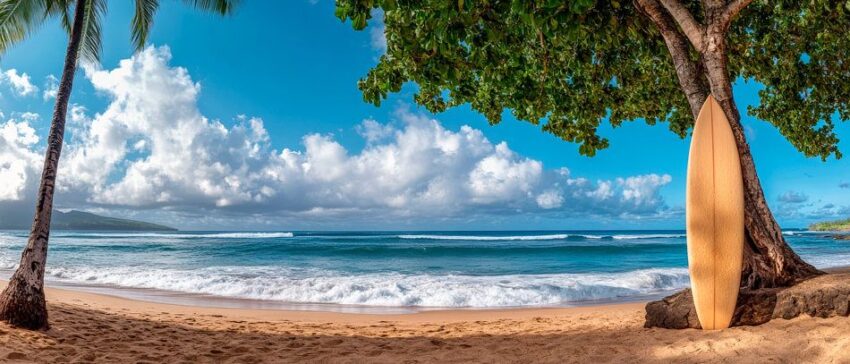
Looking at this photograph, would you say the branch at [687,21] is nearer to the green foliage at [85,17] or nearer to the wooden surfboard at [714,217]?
the wooden surfboard at [714,217]

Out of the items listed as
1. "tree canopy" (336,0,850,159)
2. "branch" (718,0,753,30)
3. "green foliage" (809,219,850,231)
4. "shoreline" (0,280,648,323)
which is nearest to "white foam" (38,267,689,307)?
"shoreline" (0,280,648,323)

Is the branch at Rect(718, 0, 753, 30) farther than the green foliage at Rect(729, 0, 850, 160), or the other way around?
the green foliage at Rect(729, 0, 850, 160)

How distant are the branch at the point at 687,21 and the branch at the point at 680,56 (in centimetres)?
17

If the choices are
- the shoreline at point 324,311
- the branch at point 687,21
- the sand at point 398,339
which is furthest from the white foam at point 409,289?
the branch at point 687,21

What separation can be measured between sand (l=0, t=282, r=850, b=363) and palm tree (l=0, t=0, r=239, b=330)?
319mm

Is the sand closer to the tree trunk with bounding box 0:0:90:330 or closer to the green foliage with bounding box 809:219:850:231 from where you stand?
the tree trunk with bounding box 0:0:90:330

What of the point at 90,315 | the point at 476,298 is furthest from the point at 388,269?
the point at 90,315

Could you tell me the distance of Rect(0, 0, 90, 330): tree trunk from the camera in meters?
5.01

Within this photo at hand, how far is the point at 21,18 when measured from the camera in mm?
6516

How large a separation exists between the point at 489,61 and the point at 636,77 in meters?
3.53

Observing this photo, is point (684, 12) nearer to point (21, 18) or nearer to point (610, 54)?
point (610, 54)

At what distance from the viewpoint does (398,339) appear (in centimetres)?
496

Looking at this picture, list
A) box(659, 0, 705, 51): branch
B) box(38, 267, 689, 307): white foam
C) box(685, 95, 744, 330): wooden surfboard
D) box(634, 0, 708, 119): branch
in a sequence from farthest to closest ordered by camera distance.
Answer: box(38, 267, 689, 307): white foam < box(634, 0, 708, 119): branch < box(659, 0, 705, 51): branch < box(685, 95, 744, 330): wooden surfboard

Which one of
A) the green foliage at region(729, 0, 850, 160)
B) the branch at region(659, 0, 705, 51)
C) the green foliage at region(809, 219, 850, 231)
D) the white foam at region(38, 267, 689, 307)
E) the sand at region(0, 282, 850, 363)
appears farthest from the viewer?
the green foliage at region(809, 219, 850, 231)
